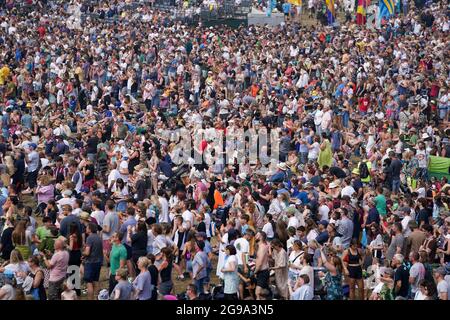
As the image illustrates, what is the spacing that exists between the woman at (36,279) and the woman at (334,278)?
12.1 feet

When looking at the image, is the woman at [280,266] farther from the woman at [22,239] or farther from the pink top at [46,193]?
the pink top at [46,193]

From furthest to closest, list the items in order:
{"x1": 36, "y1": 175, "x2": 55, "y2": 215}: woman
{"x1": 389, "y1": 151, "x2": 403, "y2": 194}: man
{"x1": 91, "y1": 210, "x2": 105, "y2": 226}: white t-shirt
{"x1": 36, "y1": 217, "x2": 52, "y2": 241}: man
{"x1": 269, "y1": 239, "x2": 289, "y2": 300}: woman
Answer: {"x1": 389, "y1": 151, "x2": 403, "y2": 194}: man
{"x1": 36, "y1": 175, "x2": 55, "y2": 215}: woman
{"x1": 91, "y1": 210, "x2": 105, "y2": 226}: white t-shirt
{"x1": 36, "y1": 217, "x2": 52, "y2": 241}: man
{"x1": 269, "y1": 239, "x2": 289, "y2": 300}: woman

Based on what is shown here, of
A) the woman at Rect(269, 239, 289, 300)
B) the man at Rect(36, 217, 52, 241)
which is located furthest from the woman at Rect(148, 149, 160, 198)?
the woman at Rect(269, 239, 289, 300)

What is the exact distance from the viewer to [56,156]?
19734 mm

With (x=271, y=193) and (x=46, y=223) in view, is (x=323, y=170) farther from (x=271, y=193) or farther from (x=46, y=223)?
(x=46, y=223)

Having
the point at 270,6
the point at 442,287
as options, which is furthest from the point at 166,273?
the point at 270,6

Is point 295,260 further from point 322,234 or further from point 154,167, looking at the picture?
point 154,167

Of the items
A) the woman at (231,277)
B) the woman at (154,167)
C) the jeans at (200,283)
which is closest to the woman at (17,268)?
the jeans at (200,283)

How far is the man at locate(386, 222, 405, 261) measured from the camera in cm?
1479

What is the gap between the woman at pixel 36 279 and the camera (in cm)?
1272

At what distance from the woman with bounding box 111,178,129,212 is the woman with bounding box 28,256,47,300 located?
348 cm

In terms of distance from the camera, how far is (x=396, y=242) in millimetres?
14812

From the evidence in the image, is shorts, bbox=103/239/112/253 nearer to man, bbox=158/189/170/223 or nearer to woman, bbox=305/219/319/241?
man, bbox=158/189/170/223
